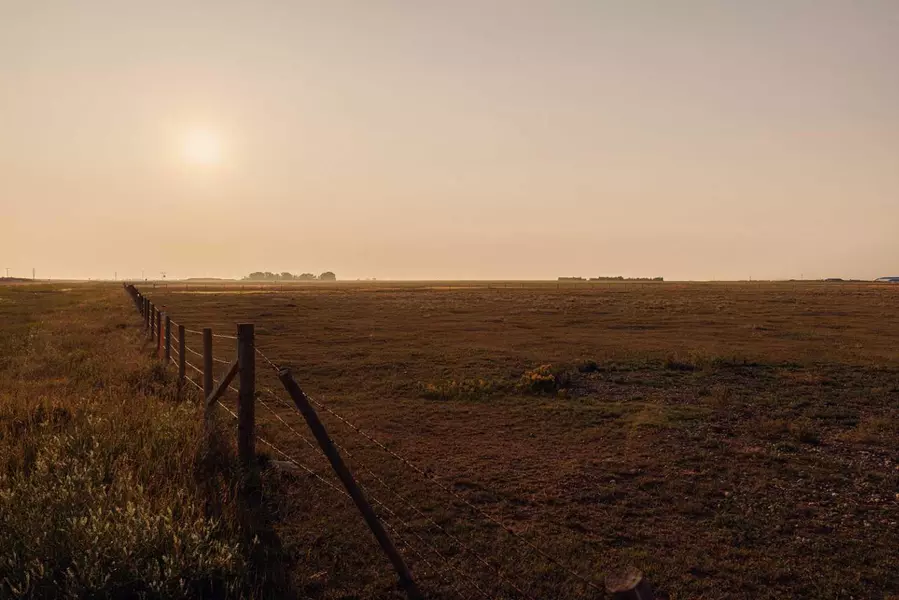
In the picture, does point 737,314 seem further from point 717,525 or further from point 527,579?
point 527,579

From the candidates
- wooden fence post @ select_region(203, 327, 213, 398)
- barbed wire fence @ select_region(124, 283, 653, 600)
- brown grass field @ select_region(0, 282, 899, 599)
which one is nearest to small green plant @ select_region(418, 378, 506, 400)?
brown grass field @ select_region(0, 282, 899, 599)

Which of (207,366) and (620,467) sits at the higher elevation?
(207,366)

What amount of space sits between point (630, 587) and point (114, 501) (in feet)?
16.7

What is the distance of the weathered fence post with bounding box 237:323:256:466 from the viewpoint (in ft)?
21.9

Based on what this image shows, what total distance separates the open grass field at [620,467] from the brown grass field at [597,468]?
4 cm

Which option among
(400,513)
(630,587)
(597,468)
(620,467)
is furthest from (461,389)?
(630,587)

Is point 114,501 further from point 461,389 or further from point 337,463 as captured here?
point 461,389

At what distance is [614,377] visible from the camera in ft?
56.1

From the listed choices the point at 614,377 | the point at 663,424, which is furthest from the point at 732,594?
the point at 614,377

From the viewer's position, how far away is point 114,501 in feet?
17.4

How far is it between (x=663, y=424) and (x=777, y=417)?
2.88m

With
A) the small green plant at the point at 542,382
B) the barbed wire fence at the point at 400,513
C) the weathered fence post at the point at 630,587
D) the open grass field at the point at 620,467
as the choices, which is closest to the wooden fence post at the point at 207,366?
the barbed wire fence at the point at 400,513

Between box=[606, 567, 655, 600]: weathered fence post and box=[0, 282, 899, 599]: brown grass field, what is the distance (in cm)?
303

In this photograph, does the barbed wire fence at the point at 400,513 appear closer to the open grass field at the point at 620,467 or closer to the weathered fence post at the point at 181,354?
the open grass field at the point at 620,467
